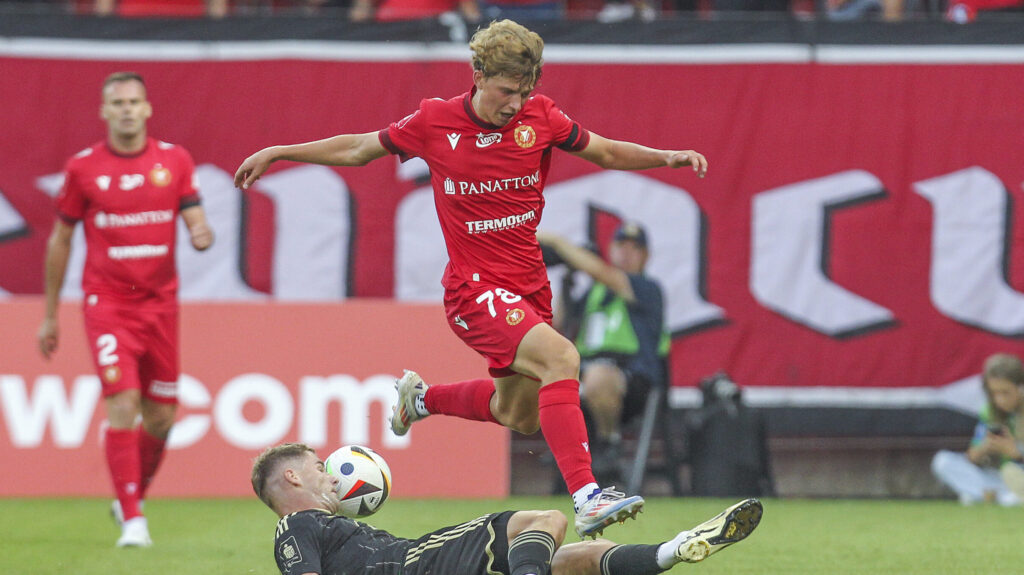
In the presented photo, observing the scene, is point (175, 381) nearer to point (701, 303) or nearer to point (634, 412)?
point (634, 412)

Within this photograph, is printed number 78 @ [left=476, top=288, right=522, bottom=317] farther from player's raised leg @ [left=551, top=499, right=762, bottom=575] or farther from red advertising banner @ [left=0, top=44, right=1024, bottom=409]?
red advertising banner @ [left=0, top=44, right=1024, bottom=409]

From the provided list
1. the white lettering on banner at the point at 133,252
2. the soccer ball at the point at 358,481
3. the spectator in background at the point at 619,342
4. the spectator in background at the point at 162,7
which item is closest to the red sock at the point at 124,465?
the white lettering on banner at the point at 133,252

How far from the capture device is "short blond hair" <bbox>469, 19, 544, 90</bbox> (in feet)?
17.9

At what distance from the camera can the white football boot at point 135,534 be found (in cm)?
717

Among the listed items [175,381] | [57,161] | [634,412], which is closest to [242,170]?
[175,381]

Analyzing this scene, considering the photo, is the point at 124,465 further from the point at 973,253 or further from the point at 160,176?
the point at 973,253

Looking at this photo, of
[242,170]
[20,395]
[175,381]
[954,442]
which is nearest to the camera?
[242,170]

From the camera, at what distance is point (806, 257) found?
1034 centimetres

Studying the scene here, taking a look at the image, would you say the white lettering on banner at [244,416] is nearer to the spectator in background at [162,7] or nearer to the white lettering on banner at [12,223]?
the white lettering on banner at [12,223]

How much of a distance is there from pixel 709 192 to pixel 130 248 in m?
4.48

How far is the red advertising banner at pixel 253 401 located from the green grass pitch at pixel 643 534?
227 mm

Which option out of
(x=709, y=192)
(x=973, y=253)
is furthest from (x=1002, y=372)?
(x=709, y=192)

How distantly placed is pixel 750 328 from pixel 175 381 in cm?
435

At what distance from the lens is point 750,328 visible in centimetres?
1030
